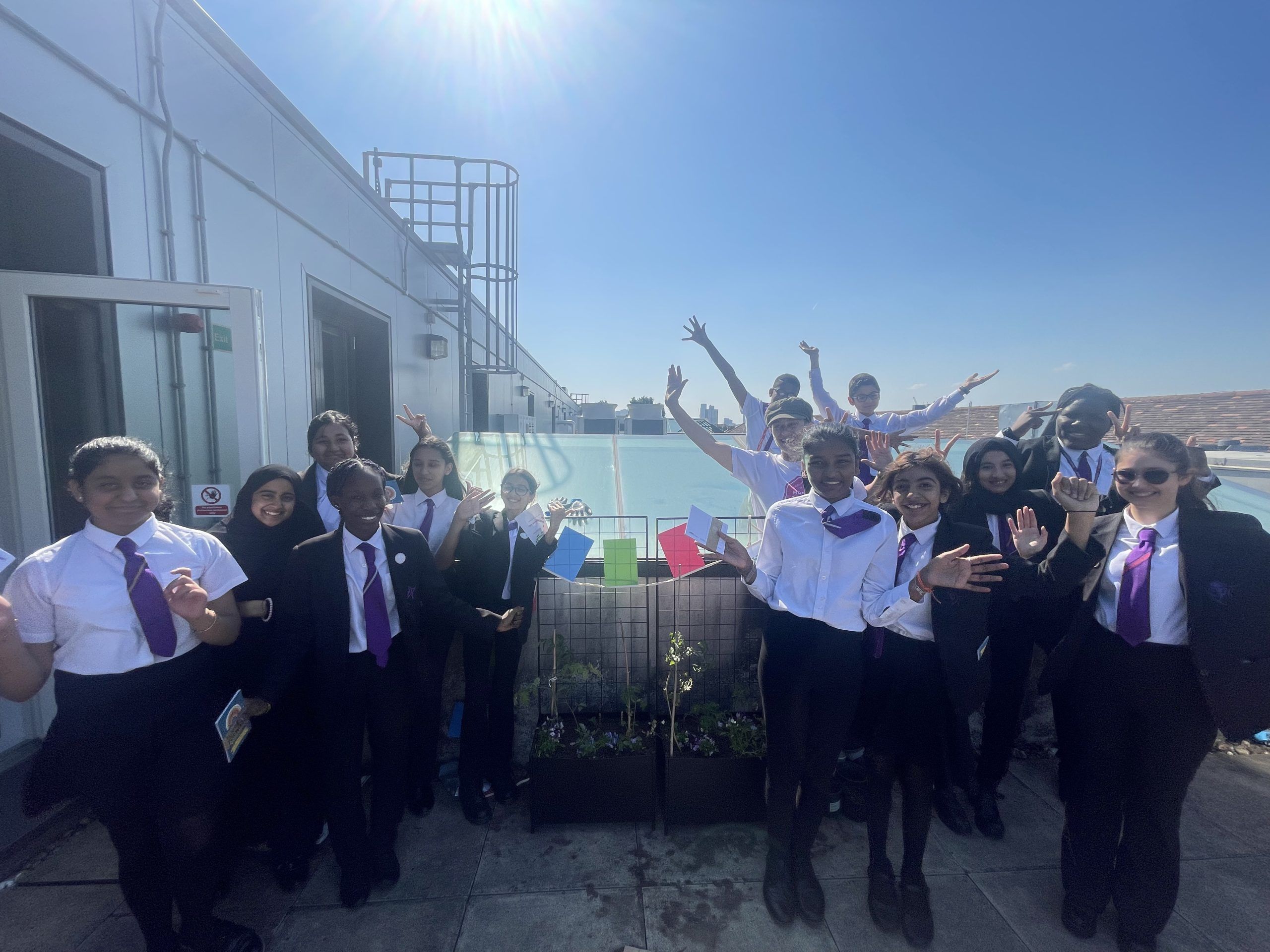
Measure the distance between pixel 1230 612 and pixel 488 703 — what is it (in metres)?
3.21

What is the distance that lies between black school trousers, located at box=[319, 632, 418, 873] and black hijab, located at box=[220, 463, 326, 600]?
1.82ft

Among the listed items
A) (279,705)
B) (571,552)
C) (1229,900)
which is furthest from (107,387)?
(1229,900)

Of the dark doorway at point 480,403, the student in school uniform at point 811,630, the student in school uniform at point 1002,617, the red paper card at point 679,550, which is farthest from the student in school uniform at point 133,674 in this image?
the dark doorway at point 480,403

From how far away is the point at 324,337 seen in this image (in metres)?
6.13

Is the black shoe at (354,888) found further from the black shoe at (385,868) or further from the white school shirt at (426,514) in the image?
the white school shirt at (426,514)

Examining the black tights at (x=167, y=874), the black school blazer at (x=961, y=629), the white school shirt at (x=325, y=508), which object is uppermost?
the white school shirt at (x=325, y=508)

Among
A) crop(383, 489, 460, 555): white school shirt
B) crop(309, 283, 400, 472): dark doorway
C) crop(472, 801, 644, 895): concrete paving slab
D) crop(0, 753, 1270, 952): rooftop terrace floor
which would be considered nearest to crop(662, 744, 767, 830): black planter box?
crop(0, 753, 1270, 952): rooftop terrace floor

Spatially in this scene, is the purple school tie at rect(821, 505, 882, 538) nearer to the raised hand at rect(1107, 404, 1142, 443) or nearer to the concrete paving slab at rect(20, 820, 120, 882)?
the raised hand at rect(1107, 404, 1142, 443)

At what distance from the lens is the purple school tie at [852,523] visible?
2.30 metres

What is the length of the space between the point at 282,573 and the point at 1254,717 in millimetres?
3899

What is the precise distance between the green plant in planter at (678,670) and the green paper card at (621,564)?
17.0 inches

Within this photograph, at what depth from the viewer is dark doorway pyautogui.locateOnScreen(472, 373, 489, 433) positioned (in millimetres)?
10000

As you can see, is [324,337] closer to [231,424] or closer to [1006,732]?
[231,424]

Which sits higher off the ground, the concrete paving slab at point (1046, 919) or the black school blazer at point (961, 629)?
the black school blazer at point (961, 629)
